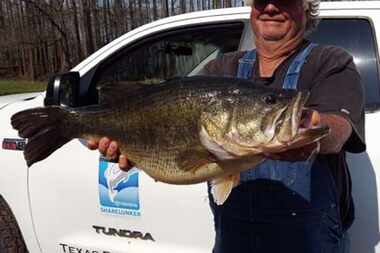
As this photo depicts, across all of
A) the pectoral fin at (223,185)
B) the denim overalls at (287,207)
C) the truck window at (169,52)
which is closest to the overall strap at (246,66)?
the denim overalls at (287,207)

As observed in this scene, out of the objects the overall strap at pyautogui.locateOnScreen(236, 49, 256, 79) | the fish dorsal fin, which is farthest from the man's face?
the fish dorsal fin

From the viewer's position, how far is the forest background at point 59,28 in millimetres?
12297

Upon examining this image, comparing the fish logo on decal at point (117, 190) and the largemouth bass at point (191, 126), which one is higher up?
the largemouth bass at point (191, 126)

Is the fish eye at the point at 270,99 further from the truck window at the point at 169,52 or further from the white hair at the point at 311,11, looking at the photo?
the truck window at the point at 169,52

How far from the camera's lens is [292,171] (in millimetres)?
2020

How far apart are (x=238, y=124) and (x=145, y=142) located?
397 mm

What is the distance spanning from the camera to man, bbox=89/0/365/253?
1.97 m

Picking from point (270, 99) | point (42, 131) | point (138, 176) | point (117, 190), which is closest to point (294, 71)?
point (270, 99)

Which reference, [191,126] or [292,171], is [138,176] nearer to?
[292,171]

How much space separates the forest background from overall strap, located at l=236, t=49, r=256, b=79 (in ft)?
23.5

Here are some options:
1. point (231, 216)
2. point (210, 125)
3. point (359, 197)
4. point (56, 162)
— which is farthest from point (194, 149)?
point (56, 162)

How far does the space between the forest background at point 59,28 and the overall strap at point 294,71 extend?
7322 millimetres

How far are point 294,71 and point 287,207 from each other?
1.52ft

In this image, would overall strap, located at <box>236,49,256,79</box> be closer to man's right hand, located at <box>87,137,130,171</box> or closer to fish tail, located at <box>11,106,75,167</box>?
man's right hand, located at <box>87,137,130,171</box>
